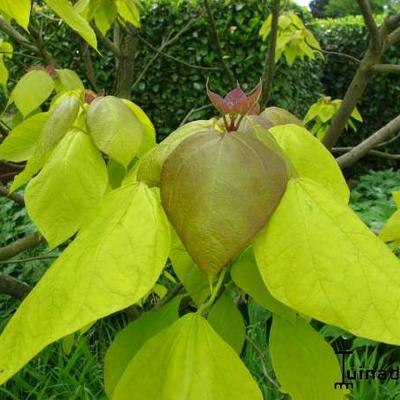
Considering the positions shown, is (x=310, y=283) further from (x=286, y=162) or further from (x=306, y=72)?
(x=306, y=72)

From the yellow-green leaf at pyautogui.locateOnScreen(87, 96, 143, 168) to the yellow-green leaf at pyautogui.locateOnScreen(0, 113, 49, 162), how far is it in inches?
6.4

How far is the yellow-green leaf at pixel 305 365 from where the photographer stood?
0.48m

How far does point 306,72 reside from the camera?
227 inches

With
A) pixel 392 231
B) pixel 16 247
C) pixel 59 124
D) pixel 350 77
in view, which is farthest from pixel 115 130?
pixel 350 77

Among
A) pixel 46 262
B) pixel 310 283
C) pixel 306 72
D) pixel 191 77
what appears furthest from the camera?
pixel 306 72

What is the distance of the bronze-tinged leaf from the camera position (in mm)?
390

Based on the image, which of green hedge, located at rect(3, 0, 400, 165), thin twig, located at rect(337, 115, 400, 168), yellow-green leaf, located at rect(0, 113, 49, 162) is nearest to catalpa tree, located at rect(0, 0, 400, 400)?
yellow-green leaf, located at rect(0, 113, 49, 162)

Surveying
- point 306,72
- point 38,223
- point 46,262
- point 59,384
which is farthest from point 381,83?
point 38,223

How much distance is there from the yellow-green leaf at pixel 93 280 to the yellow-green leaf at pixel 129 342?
0.14 metres

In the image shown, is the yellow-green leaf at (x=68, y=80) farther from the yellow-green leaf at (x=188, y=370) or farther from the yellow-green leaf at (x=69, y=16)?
the yellow-green leaf at (x=188, y=370)

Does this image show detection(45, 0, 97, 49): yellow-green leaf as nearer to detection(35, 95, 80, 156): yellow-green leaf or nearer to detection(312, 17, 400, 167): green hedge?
detection(35, 95, 80, 156): yellow-green leaf

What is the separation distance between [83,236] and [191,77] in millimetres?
4605

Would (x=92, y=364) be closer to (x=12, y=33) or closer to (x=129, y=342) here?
(x=12, y=33)

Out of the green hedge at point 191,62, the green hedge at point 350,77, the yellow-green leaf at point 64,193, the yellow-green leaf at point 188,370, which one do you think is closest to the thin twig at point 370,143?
the yellow-green leaf at point 64,193
